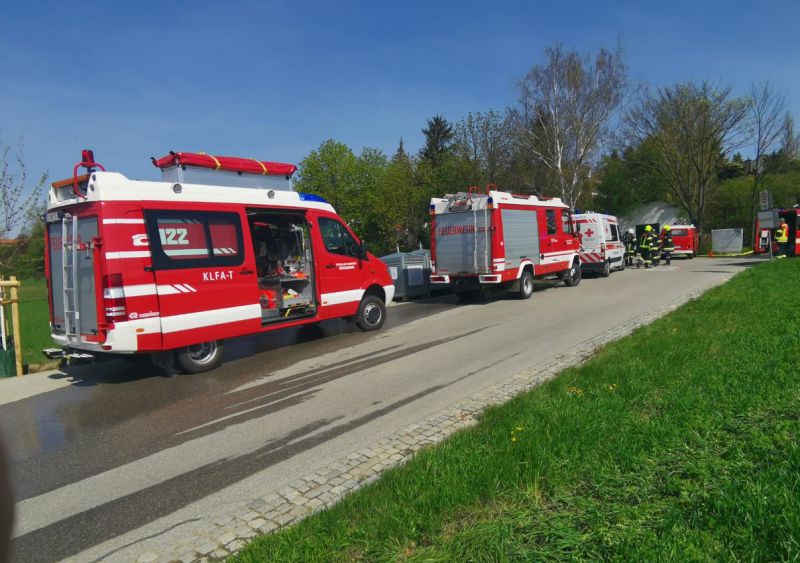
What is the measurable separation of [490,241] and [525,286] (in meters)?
2.15

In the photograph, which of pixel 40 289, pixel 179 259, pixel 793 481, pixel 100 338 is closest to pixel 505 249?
pixel 179 259

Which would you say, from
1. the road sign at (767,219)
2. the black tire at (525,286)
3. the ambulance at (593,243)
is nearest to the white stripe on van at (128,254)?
the black tire at (525,286)

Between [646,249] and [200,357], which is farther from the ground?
[646,249]

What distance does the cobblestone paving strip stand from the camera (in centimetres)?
316

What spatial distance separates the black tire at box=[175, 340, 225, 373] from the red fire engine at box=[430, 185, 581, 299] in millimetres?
7864

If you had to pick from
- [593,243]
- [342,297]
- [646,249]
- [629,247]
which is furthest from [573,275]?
[342,297]

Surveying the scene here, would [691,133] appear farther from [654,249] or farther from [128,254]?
[128,254]

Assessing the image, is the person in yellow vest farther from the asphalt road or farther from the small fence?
the small fence

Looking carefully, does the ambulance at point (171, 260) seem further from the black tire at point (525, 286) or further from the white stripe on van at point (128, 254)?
the black tire at point (525, 286)

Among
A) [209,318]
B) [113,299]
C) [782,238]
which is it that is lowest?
[209,318]

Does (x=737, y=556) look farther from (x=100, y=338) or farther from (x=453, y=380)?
(x=100, y=338)

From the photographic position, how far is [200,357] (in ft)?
25.2

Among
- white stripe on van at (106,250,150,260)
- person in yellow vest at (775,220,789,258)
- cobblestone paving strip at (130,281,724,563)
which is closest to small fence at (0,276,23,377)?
white stripe on van at (106,250,150,260)

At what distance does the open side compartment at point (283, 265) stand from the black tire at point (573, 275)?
10839 mm
